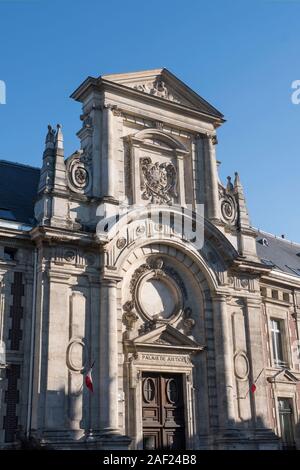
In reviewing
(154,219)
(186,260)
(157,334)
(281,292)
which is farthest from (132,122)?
(281,292)

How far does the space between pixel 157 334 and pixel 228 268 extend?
4.47 meters

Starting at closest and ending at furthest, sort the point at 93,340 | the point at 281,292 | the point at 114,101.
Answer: the point at 93,340, the point at 114,101, the point at 281,292

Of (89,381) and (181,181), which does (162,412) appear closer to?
(89,381)

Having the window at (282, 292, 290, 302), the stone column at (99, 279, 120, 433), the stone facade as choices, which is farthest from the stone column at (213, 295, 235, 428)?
the window at (282, 292, 290, 302)

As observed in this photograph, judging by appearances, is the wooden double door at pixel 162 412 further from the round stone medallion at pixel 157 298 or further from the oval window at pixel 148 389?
the round stone medallion at pixel 157 298

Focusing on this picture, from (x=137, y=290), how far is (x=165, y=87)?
8709 millimetres

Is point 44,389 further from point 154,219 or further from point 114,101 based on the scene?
point 114,101

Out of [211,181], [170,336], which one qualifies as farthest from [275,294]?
[170,336]

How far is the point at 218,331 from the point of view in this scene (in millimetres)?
25078

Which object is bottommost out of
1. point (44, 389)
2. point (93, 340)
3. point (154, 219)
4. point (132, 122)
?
point (44, 389)

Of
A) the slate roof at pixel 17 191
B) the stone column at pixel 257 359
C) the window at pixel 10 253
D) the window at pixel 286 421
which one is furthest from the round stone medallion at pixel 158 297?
the window at pixel 286 421

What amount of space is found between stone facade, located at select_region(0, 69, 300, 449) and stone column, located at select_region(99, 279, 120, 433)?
44mm

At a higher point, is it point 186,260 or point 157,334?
point 186,260

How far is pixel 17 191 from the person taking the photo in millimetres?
25312
